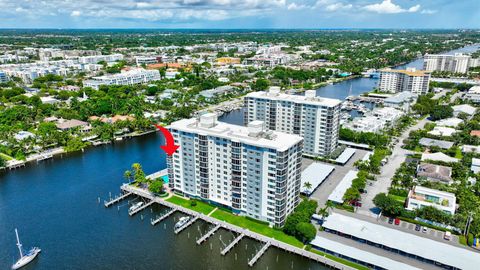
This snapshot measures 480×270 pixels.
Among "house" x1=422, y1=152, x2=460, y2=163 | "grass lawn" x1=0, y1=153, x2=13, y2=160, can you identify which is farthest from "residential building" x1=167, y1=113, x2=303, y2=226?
"grass lawn" x1=0, y1=153, x2=13, y2=160

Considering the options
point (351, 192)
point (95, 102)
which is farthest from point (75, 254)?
point (95, 102)

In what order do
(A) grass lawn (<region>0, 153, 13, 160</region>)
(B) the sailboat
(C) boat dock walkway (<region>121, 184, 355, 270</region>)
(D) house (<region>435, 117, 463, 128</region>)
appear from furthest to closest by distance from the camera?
(D) house (<region>435, 117, 463, 128</region>) < (A) grass lawn (<region>0, 153, 13, 160</region>) < (B) the sailboat < (C) boat dock walkway (<region>121, 184, 355, 270</region>)

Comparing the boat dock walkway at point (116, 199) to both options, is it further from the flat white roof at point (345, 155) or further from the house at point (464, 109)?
the house at point (464, 109)

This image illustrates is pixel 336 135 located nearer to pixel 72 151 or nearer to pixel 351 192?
pixel 351 192

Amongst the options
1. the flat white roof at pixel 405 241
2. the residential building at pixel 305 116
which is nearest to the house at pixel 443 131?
the residential building at pixel 305 116

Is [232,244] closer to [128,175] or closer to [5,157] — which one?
[128,175]

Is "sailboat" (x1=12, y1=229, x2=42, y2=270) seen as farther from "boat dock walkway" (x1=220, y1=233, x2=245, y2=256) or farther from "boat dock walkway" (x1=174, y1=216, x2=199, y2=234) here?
"boat dock walkway" (x1=220, y1=233, x2=245, y2=256)

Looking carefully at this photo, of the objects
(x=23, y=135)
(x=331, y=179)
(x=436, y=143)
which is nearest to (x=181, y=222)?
(x=331, y=179)
